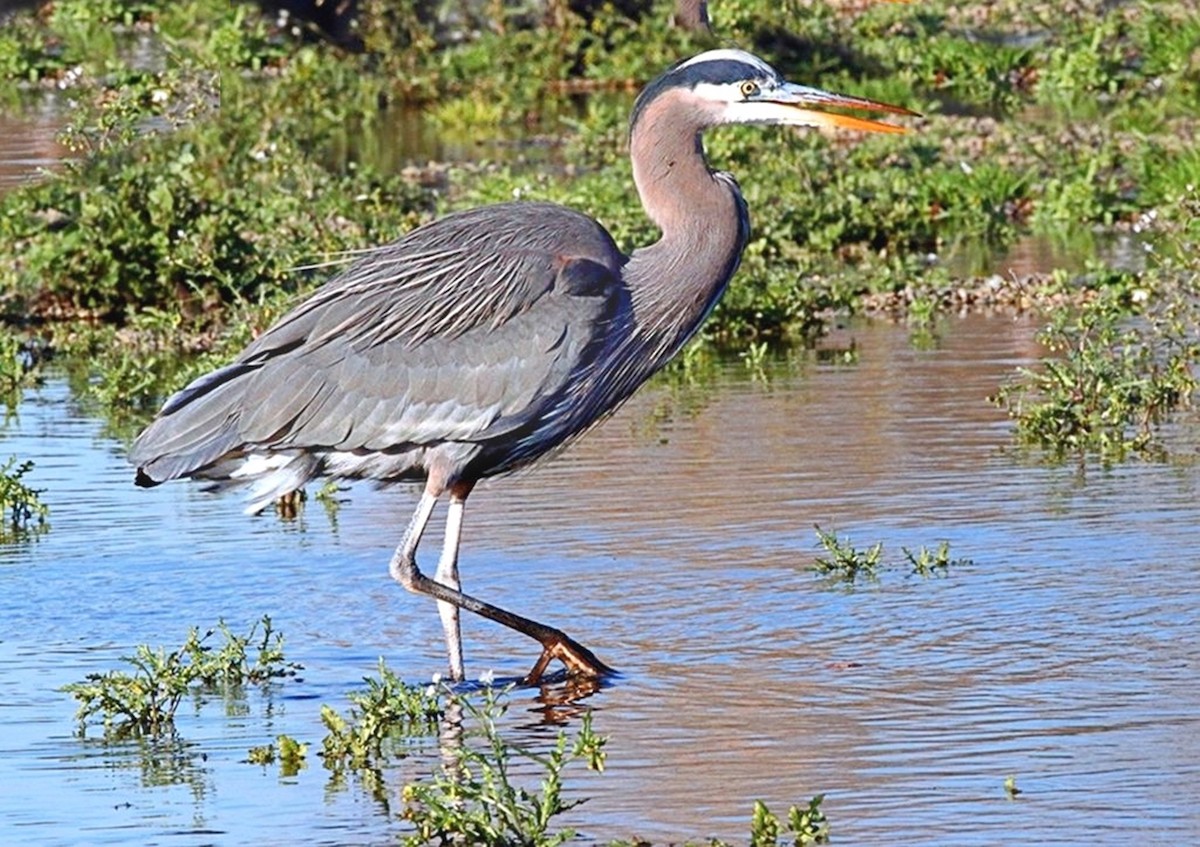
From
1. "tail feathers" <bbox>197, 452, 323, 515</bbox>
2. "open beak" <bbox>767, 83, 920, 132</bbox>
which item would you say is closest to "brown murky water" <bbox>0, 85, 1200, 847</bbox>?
"tail feathers" <bbox>197, 452, 323, 515</bbox>

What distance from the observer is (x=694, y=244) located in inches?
322

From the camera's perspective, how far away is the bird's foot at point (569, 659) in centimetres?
752

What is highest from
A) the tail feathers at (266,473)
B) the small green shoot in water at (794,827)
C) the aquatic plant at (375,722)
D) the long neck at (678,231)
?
the long neck at (678,231)

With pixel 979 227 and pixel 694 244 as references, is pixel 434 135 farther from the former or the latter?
pixel 694 244

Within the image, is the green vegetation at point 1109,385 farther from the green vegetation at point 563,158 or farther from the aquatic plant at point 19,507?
the aquatic plant at point 19,507

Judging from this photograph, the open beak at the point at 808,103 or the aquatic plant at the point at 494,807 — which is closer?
the aquatic plant at the point at 494,807

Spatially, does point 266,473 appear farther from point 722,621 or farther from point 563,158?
point 563,158

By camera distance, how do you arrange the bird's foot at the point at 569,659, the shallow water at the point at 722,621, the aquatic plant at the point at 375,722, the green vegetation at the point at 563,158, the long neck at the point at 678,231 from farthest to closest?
the green vegetation at the point at 563,158 → the long neck at the point at 678,231 → the bird's foot at the point at 569,659 → the aquatic plant at the point at 375,722 → the shallow water at the point at 722,621

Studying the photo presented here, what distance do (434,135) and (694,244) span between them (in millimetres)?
13182

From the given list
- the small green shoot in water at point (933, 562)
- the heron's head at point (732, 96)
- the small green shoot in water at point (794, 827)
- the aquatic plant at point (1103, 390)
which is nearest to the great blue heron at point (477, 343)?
the heron's head at point (732, 96)

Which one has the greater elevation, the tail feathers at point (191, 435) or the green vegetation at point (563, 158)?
the green vegetation at point (563, 158)

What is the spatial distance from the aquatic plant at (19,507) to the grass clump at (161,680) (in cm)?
221

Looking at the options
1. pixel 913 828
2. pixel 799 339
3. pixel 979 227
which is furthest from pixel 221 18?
pixel 913 828

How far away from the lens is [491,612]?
25.8ft
